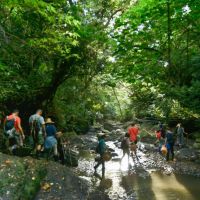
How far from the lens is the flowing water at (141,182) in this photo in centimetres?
1209

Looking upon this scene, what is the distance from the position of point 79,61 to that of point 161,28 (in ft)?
16.0

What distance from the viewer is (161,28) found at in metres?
19.9

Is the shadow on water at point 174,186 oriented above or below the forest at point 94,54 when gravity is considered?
below

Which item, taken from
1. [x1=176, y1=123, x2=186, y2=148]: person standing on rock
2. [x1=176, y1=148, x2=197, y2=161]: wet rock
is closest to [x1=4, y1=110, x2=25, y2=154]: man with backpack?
[x1=176, y1=148, x2=197, y2=161]: wet rock

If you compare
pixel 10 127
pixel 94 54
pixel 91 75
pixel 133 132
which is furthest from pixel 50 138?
pixel 91 75

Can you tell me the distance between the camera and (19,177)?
10242mm

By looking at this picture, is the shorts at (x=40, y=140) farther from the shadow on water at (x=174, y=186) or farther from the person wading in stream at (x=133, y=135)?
the person wading in stream at (x=133, y=135)

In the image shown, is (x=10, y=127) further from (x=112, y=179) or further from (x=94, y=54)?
(x=94, y=54)

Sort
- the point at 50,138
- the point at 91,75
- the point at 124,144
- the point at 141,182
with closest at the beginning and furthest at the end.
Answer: the point at 50,138 → the point at 141,182 → the point at 124,144 → the point at 91,75

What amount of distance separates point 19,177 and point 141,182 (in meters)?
5.63

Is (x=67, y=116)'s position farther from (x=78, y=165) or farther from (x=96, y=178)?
(x=96, y=178)

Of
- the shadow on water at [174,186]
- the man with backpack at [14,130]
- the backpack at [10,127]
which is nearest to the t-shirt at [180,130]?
the shadow on water at [174,186]

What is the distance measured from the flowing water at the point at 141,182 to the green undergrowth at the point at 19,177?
6.69ft

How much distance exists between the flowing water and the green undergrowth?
80.2 inches
